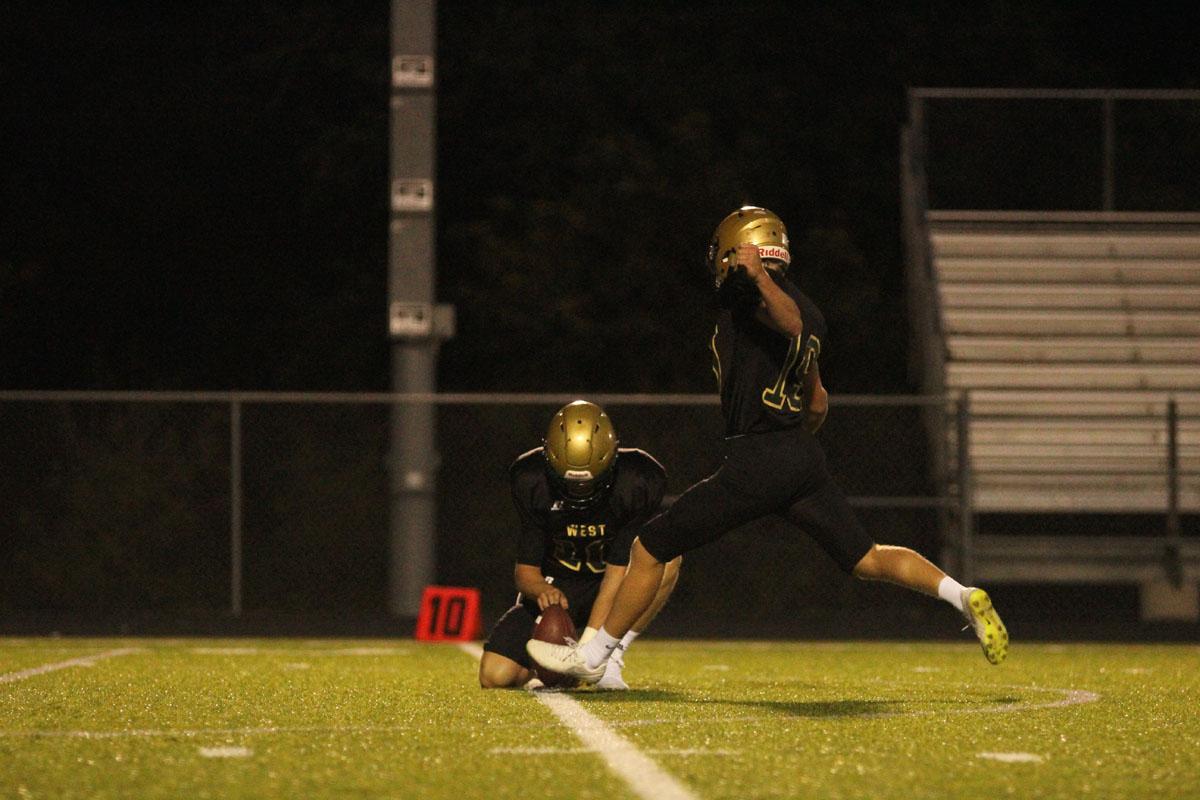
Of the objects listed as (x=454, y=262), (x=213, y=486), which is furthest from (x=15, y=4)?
(x=213, y=486)

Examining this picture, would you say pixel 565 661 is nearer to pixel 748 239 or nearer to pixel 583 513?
pixel 583 513

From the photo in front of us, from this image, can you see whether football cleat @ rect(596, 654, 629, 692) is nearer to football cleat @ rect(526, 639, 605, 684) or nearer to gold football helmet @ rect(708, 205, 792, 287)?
football cleat @ rect(526, 639, 605, 684)

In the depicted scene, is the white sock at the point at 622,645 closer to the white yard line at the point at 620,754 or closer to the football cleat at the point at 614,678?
the football cleat at the point at 614,678

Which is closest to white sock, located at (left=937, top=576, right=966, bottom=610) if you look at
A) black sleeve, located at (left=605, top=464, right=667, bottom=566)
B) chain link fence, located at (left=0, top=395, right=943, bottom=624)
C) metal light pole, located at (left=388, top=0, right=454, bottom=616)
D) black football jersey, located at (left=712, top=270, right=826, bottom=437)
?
black football jersey, located at (left=712, top=270, right=826, bottom=437)

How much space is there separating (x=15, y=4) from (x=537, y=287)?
30.2 feet

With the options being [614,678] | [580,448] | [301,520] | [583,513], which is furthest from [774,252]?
[301,520]

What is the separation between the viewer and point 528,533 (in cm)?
919

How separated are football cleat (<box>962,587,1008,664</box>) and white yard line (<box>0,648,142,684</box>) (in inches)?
170

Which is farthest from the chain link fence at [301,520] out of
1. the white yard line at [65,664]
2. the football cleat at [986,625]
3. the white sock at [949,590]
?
the football cleat at [986,625]

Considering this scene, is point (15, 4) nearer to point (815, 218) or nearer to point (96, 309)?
point (96, 309)

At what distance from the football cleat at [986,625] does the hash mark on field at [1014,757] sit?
1204 mm

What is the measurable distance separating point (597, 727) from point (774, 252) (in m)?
1.93

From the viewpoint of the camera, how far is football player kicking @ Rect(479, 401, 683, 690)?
8.74 m

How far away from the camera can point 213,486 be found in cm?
1680
